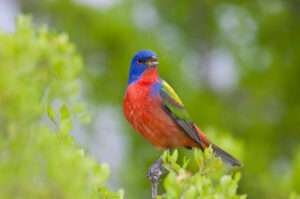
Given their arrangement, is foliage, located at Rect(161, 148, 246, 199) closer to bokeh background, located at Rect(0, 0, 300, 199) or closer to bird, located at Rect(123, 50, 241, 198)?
bird, located at Rect(123, 50, 241, 198)

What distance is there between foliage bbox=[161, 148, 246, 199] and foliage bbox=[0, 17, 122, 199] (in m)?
0.21

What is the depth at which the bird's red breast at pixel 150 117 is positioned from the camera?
5492mm

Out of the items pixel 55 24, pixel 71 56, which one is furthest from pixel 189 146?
pixel 55 24

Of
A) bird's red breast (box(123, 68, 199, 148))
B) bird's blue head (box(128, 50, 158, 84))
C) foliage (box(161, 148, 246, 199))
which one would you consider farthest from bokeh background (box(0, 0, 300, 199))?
foliage (box(161, 148, 246, 199))

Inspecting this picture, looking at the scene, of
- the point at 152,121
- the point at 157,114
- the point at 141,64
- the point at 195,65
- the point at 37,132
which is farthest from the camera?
the point at 195,65

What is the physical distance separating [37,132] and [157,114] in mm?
2206

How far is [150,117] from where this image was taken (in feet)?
18.3

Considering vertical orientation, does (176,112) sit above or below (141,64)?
below

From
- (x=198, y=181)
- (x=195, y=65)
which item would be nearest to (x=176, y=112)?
(x=198, y=181)

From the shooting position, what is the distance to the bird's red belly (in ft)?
18.0

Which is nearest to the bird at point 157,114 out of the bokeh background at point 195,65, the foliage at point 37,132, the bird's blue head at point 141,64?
the bird's blue head at point 141,64

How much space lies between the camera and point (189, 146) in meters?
5.79

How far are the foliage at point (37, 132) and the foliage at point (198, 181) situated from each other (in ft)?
0.69

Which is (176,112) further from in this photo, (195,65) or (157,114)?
(195,65)
